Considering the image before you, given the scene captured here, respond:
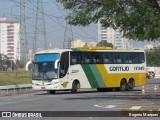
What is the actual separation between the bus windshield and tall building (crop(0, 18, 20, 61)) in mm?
97028

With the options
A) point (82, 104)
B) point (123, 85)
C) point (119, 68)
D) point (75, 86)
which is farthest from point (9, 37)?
point (82, 104)

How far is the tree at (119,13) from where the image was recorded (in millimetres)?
23672

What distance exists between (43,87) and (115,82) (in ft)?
22.4

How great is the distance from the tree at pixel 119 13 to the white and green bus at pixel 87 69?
451 inches

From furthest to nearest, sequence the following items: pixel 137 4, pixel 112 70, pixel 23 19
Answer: pixel 23 19, pixel 112 70, pixel 137 4

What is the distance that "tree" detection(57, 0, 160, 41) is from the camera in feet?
77.7

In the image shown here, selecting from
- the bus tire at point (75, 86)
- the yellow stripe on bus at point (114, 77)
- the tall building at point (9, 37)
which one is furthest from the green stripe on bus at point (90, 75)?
the tall building at point (9, 37)

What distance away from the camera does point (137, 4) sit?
23.8m

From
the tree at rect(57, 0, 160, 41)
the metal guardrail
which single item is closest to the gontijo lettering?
the metal guardrail

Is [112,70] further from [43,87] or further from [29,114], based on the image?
[29,114]

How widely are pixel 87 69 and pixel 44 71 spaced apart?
12.0 ft

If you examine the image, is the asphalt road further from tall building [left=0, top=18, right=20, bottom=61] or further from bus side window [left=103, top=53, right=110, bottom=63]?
tall building [left=0, top=18, right=20, bottom=61]

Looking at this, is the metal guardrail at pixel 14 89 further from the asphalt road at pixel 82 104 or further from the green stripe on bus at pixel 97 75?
the asphalt road at pixel 82 104

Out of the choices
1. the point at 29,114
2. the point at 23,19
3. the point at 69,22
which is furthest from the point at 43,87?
the point at 29,114
